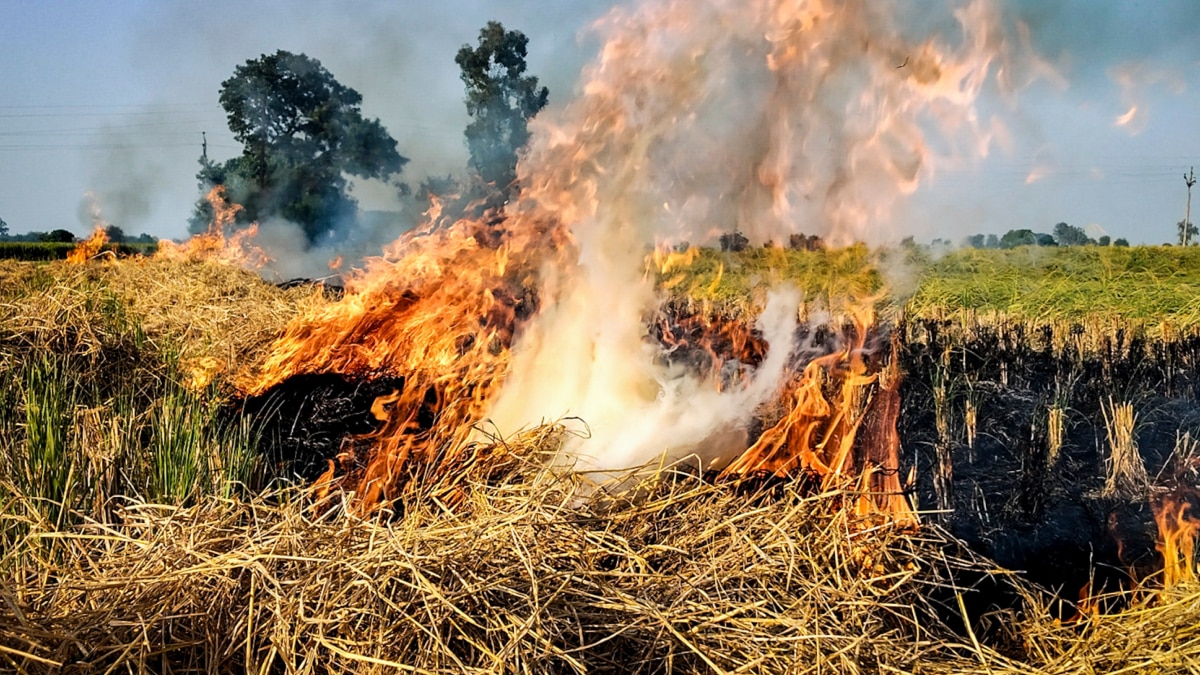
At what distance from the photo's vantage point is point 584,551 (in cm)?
258

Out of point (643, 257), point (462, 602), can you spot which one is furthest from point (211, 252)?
point (462, 602)

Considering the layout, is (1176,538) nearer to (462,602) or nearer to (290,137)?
(462,602)

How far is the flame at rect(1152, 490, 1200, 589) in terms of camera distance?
3197mm

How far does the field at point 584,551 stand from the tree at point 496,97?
75.5 ft

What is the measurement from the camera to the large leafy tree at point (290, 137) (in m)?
33.7

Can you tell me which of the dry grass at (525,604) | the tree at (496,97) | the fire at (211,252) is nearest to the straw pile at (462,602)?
the dry grass at (525,604)

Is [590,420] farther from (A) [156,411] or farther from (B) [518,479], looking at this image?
(A) [156,411]

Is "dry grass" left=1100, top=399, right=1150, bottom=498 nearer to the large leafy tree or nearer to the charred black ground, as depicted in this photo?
the charred black ground

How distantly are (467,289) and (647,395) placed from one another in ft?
4.85

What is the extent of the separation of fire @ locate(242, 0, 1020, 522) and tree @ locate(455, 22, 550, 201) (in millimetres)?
21858

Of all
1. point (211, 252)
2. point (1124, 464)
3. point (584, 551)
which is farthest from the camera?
point (211, 252)

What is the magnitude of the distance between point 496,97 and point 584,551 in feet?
95.8

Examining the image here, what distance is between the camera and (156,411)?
484cm

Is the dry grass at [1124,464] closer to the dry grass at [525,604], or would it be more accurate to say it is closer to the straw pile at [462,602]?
the dry grass at [525,604]
